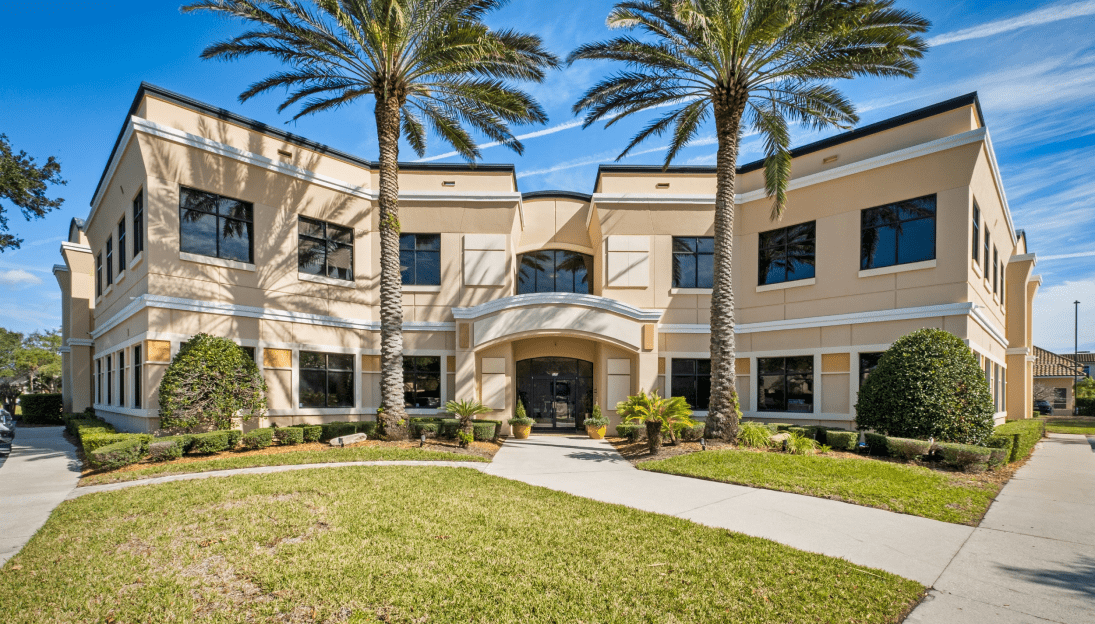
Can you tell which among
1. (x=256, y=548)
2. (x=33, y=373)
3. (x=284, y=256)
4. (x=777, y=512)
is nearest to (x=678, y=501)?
(x=777, y=512)

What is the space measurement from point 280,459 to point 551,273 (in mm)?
13097

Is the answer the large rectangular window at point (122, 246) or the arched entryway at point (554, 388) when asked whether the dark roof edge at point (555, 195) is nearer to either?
the arched entryway at point (554, 388)

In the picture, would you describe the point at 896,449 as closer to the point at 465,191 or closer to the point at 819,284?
the point at 819,284

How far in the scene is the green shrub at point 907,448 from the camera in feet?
39.6

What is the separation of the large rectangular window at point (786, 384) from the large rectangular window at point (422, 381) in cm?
1196

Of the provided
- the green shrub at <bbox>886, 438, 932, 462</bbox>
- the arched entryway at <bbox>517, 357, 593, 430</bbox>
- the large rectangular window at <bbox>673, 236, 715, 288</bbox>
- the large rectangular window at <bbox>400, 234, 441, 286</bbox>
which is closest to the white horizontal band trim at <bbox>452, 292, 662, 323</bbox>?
the large rectangular window at <bbox>400, 234, 441, 286</bbox>

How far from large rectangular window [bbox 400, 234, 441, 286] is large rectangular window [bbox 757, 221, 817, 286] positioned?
12.3m

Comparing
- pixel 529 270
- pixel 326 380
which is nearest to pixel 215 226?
pixel 326 380

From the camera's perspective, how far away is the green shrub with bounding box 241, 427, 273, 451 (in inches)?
540

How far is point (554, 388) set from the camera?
20.8 meters

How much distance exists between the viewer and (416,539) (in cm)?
673

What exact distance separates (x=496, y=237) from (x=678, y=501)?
1335 centimetres

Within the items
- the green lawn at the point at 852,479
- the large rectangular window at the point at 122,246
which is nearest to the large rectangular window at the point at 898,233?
the green lawn at the point at 852,479

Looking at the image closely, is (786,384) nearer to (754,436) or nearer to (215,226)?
(754,436)
